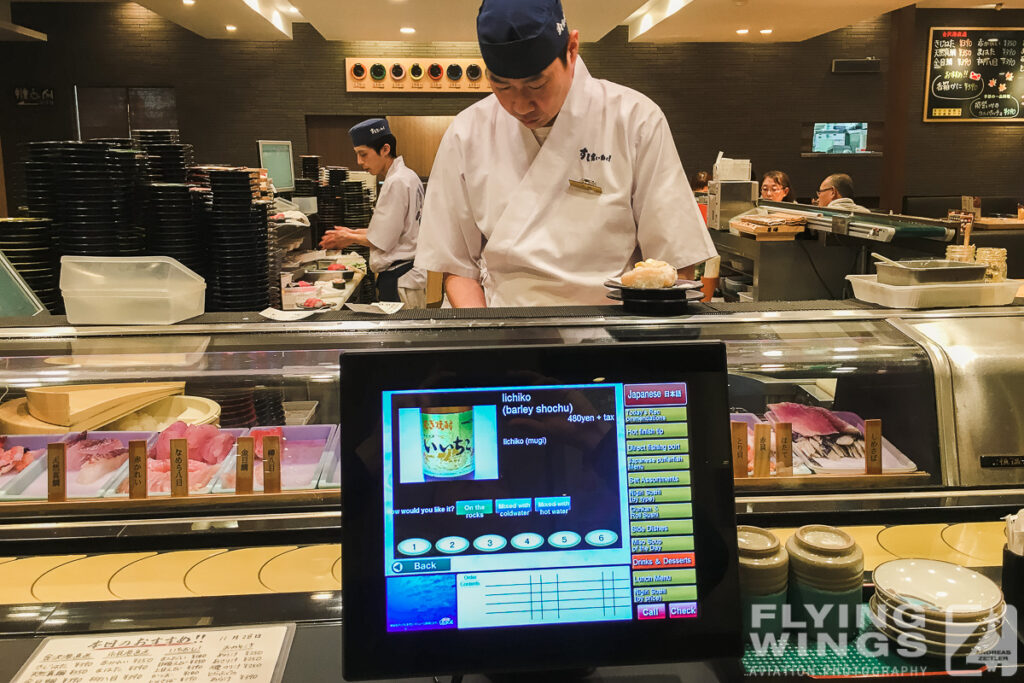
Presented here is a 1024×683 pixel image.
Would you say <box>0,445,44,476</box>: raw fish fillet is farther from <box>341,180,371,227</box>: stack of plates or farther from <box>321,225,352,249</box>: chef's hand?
<box>341,180,371,227</box>: stack of plates

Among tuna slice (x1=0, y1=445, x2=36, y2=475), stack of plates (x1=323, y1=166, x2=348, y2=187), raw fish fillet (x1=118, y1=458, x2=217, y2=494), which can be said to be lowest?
raw fish fillet (x1=118, y1=458, x2=217, y2=494)

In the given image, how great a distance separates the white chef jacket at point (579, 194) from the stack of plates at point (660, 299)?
0.45m

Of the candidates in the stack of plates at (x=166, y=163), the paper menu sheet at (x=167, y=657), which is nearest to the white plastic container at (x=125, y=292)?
the paper menu sheet at (x=167, y=657)

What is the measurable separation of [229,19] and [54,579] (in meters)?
8.44

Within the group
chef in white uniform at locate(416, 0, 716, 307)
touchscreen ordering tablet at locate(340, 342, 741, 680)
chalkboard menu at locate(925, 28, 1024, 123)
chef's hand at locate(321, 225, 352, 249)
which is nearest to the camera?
touchscreen ordering tablet at locate(340, 342, 741, 680)

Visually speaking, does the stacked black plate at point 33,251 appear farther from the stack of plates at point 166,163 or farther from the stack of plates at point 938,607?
the stack of plates at point 938,607

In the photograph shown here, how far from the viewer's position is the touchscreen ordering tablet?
83 centimetres

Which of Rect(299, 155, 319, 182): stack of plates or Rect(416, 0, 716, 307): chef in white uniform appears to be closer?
Rect(416, 0, 716, 307): chef in white uniform

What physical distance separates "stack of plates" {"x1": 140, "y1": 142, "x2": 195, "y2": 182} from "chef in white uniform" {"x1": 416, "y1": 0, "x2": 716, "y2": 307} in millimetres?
995

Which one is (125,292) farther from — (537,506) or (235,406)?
(537,506)

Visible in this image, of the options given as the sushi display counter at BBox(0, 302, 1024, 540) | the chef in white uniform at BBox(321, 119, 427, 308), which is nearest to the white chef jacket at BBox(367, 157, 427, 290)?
the chef in white uniform at BBox(321, 119, 427, 308)

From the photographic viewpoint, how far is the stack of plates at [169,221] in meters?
2.30

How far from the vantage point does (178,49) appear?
971cm

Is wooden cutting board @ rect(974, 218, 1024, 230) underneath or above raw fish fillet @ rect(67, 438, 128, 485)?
above
